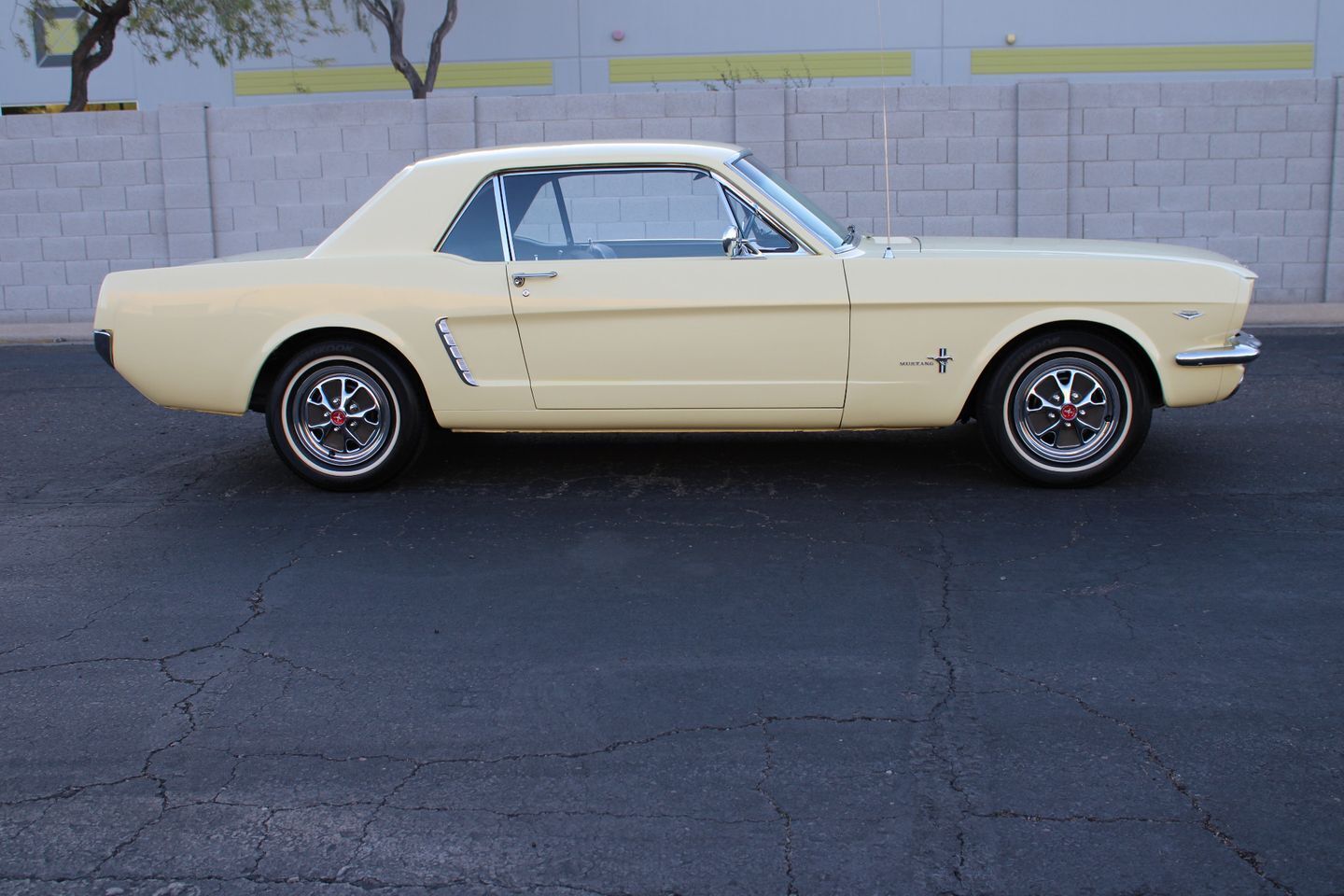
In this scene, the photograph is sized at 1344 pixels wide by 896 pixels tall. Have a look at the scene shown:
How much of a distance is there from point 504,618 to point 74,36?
2729cm

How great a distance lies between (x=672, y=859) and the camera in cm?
313

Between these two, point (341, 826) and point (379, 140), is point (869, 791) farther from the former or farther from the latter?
point (379, 140)

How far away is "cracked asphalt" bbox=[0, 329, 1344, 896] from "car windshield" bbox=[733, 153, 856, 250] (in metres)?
1.15

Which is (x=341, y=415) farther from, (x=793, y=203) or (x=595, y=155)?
(x=793, y=203)

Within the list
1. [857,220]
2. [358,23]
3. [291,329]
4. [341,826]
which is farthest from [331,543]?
[358,23]

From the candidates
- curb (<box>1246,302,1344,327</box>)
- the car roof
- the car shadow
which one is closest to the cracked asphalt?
the car shadow

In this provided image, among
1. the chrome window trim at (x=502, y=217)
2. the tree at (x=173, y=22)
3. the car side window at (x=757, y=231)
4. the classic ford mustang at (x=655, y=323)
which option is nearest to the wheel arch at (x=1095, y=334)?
the classic ford mustang at (x=655, y=323)

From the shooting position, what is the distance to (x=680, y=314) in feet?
20.0

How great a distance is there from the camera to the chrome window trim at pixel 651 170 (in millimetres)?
6113

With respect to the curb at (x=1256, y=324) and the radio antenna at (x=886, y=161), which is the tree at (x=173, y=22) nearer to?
the curb at (x=1256, y=324)

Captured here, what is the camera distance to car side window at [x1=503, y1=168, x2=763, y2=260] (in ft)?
20.4

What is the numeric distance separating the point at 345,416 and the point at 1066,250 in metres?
3.43

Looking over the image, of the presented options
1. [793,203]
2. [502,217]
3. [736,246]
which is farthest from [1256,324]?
[502,217]

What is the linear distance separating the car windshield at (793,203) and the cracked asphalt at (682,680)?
1152mm
